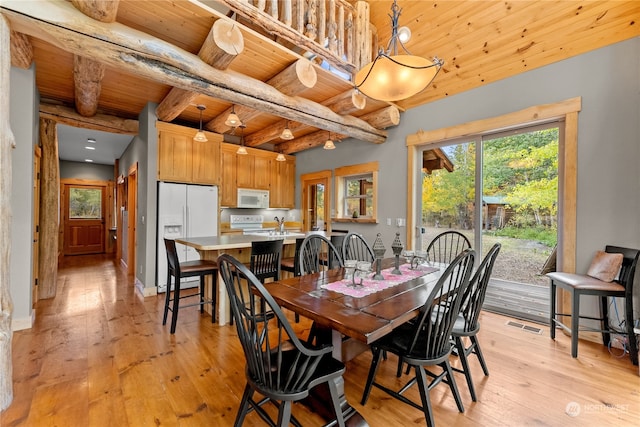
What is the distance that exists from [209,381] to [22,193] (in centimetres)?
281

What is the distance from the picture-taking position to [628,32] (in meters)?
2.46

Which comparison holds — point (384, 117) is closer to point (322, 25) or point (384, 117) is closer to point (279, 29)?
point (322, 25)

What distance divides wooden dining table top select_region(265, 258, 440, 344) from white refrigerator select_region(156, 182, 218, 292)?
295cm

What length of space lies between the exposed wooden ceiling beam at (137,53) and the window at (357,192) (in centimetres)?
195

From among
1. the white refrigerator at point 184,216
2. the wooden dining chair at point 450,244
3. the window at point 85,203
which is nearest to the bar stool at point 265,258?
the wooden dining chair at point 450,244

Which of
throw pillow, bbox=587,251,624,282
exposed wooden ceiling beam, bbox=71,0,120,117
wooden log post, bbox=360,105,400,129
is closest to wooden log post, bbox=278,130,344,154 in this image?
wooden log post, bbox=360,105,400,129

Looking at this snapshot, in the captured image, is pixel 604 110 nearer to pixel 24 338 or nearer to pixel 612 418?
pixel 612 418

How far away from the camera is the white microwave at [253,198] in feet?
18.2

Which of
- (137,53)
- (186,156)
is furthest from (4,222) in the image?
(186,156)

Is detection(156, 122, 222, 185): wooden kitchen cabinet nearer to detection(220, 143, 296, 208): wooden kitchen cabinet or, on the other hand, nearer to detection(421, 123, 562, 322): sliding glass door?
detection(220, 143, 296, 208): wooden kitchen cabinet

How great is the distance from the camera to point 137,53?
82.7 inches

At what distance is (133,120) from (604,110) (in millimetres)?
6168

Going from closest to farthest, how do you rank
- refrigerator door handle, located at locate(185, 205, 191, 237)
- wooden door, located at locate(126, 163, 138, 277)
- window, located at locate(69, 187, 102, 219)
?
refrigerator door handle, located at locate(185, 205, 191, 237) < wooden door, located at locate(126, 163, 138, 277) < window, located at locate(69, 187, 102, 219)

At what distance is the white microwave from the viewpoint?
5.55 m
